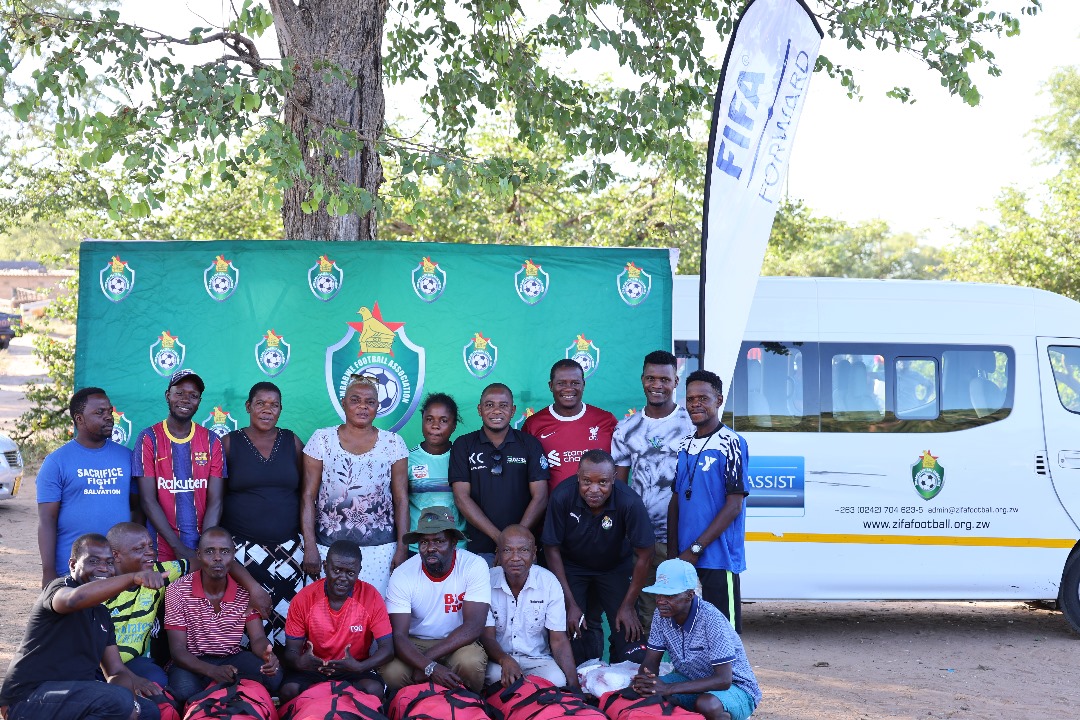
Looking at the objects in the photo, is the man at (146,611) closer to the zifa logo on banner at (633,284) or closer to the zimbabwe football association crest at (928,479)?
the zifa logo on banner at (633,284)

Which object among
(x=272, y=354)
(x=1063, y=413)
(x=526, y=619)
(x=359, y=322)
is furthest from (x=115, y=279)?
(x=1063, y=413)

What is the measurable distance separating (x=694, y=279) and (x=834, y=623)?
3125 millimetres

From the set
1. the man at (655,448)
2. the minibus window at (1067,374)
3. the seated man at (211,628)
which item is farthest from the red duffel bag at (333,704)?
the minibus window at (1067,374)

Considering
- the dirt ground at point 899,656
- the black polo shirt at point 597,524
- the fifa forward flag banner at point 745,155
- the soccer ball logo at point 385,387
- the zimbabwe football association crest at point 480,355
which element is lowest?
the dirt ground at point 899,656

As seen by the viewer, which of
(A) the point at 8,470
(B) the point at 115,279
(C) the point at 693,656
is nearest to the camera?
(C) the point at 693,656

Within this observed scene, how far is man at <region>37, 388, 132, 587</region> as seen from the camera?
5.31m

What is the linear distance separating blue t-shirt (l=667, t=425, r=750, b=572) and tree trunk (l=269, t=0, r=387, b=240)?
3054 mm

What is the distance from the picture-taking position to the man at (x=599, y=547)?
5.60 m

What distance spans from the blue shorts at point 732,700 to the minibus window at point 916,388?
3.33 metres

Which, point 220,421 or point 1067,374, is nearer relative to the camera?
point 220,421

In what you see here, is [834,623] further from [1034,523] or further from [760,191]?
[760,191]

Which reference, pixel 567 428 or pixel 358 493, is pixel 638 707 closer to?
pixel 567 428

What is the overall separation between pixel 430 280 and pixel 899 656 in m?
4.17

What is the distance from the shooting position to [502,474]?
585cm
